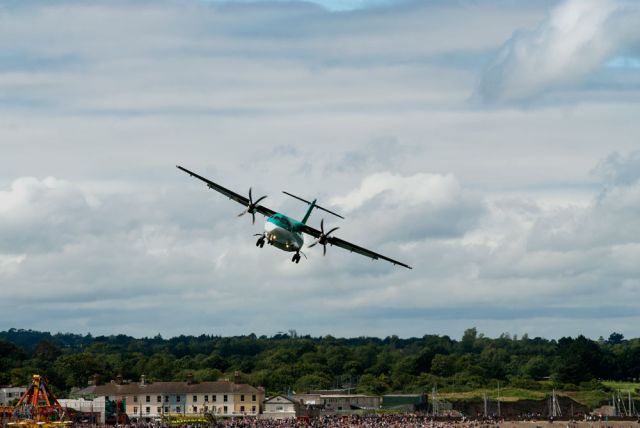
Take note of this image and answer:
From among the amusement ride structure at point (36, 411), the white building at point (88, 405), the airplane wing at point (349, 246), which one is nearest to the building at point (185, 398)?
the white building at point (88, 405)

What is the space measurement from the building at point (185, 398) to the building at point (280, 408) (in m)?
1.92

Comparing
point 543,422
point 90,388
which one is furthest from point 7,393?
point 543,422

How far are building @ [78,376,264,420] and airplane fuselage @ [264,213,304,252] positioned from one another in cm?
7861

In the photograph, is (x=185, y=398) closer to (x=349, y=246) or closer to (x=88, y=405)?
(x=88, y=405)

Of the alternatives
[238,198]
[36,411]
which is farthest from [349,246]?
[36,411]

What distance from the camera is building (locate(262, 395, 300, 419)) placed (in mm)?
178125

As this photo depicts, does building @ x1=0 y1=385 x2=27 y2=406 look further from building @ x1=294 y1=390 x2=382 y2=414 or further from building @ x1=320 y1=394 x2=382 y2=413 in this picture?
building @ x1=320 y1=394 x2=382 y2=413

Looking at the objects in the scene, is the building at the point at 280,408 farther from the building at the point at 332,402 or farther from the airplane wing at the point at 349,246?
the airplane wing at the point at 349,246

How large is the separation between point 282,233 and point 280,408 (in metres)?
78.5

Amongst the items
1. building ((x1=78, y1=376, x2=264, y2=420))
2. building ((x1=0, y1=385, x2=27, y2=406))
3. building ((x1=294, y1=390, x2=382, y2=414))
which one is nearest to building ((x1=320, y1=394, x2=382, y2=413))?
building ((x1=294, y1=390, x2=382, y2=414))

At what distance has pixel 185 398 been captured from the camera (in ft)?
620

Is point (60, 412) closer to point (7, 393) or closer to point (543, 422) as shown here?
point (7, 393)

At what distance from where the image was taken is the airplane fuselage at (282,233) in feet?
352

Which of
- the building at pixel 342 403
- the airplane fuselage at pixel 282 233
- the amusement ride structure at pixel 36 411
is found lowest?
the amusement ride structure at pixel 36 411
